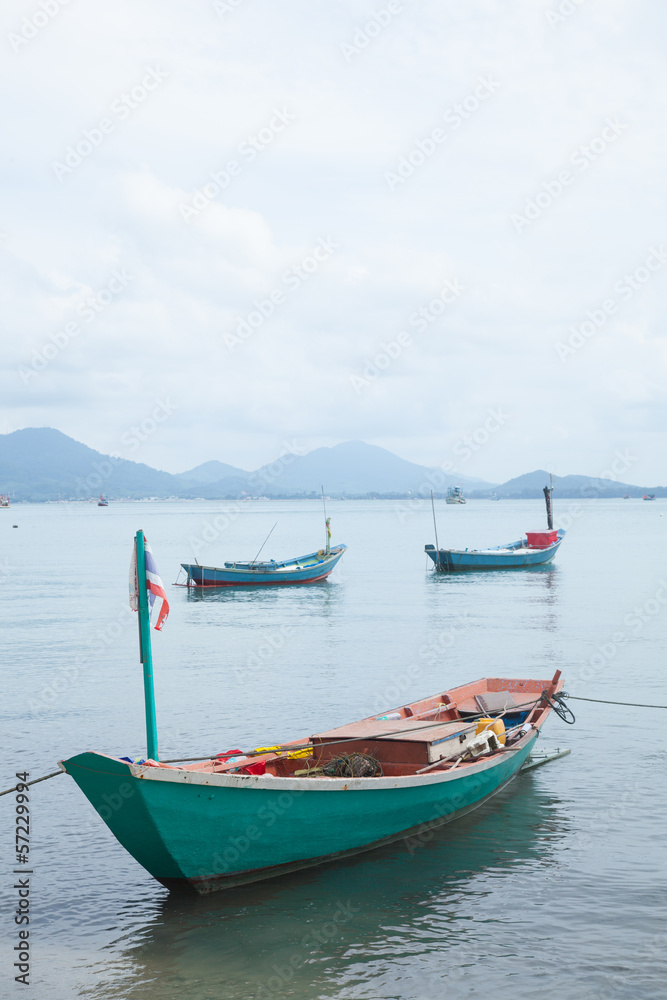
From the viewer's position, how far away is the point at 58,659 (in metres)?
28.2

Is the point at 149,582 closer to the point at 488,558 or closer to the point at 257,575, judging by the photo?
the point at 257,575

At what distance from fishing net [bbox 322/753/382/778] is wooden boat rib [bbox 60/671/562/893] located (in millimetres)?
20

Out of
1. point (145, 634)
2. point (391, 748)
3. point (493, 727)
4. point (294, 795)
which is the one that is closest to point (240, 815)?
point (294, 795)

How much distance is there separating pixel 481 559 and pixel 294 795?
49.5m

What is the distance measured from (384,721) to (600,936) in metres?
4.97

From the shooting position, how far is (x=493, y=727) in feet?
47.8

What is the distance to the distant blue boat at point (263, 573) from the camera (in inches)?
1972

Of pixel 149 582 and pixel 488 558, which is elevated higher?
pixel 488 558

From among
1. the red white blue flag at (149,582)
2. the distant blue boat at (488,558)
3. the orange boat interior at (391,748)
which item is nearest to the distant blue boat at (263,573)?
the distant blue boat at (488,558)

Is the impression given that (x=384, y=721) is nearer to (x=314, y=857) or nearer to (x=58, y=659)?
(x=314, y=857)

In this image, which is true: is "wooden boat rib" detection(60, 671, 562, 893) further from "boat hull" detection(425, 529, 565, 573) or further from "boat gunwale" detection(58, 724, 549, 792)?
"boat hull" detection(425, 529, 565, 573)

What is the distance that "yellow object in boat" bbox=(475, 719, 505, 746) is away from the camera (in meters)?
14.2

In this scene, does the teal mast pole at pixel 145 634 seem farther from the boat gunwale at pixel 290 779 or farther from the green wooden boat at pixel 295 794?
the boat gunwale at pixel 290 779

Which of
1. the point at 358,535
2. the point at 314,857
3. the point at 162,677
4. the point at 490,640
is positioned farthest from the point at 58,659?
the point at 358,535
